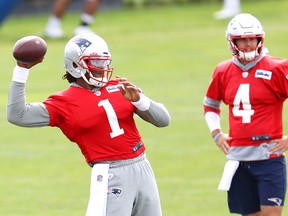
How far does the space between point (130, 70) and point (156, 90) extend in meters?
1.70

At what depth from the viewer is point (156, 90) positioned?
1658 centimetres

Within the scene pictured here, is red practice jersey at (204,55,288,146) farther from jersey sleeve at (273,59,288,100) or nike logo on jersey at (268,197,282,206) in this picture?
nike logo on jersey at (268,197,282,206)

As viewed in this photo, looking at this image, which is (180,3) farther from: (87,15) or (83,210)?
(83,210)

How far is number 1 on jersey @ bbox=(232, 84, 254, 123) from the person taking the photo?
823 cm

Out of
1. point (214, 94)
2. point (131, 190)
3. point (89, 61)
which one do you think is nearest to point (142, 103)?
point (89, 61)

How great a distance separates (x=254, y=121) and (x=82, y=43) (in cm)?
173

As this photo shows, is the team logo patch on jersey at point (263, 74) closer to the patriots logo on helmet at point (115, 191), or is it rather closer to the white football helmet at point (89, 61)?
the white football helmet at point (89, 61)

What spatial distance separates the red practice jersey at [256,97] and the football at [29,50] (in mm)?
1902

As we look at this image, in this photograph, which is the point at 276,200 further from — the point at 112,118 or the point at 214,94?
the point at 112,118

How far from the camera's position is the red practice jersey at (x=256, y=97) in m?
8.20

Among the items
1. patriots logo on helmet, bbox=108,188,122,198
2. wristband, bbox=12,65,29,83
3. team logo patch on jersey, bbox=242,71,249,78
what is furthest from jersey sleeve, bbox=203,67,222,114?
wristband, bbox=12,65,29,83

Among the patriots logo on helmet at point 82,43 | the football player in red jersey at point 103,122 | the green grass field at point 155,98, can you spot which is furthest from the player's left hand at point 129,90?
the green grass field at point 155,98

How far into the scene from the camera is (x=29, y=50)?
22.9 feet

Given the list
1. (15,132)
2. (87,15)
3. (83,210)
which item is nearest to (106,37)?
(87,15)
